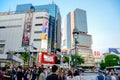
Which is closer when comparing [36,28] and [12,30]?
[36,28]

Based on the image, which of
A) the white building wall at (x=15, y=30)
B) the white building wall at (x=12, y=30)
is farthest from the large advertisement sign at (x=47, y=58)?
the white building wall at (x=12, y=30)

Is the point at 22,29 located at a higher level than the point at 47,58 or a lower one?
higher

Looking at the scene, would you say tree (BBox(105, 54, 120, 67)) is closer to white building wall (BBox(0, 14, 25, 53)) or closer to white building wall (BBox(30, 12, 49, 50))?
white building wall (BBox(30, 12, 49, 50))

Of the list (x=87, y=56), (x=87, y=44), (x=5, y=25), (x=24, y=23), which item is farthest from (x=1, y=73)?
(x=87, y=44)

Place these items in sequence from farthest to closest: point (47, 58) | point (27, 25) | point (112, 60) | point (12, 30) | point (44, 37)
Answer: point (12, 30), point (27, 25), point (112, 60), point (44, 37), point (47, 58)

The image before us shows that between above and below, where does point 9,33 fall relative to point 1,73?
above

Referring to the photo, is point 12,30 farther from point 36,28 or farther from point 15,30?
point 36,28

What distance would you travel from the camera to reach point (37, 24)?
3339 inches

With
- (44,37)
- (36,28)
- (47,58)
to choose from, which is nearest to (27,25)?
(36,28)

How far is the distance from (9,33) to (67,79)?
81873 mm

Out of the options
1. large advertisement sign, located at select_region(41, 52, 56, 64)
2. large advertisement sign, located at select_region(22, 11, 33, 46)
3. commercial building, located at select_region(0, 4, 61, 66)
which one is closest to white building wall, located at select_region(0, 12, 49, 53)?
commercial building, located at select_region(0, 4, 61, 66)

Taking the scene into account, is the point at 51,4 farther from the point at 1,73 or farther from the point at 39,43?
the point at 1,73

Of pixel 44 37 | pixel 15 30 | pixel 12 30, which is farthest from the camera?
pixel 12 30

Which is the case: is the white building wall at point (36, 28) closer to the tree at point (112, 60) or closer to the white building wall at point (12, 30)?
the white building wall at point (12, 30)
